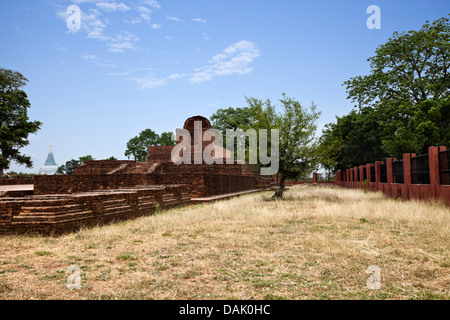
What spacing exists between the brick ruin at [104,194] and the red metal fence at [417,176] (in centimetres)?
954

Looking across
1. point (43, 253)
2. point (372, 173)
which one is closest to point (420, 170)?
point (372, 173)

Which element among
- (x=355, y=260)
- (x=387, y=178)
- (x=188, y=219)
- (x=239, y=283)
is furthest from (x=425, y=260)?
(x=387, y=178)

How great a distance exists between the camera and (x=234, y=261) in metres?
5.36

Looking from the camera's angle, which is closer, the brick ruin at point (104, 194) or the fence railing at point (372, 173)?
the brick ruin at point (104, 194)

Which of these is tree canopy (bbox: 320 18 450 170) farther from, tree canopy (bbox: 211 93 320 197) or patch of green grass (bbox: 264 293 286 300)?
patch of green grass (bbox: 264 293 286 300)

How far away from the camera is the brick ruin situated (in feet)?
24.0

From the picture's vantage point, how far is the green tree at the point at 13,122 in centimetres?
3183

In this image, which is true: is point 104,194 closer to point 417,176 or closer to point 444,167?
point 444,167

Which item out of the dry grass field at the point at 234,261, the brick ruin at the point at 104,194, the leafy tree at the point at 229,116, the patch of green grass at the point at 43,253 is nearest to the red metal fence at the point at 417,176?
the dry grass field at the point at 234,261

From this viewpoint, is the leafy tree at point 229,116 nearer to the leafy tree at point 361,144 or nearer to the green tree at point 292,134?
the leafy tree at point 361,144

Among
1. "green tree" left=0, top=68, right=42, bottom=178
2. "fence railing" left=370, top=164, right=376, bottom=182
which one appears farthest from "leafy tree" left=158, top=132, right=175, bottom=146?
"fence railing" left=370, top=164, right=376, bottom=182

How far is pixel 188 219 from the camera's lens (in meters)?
9.98
